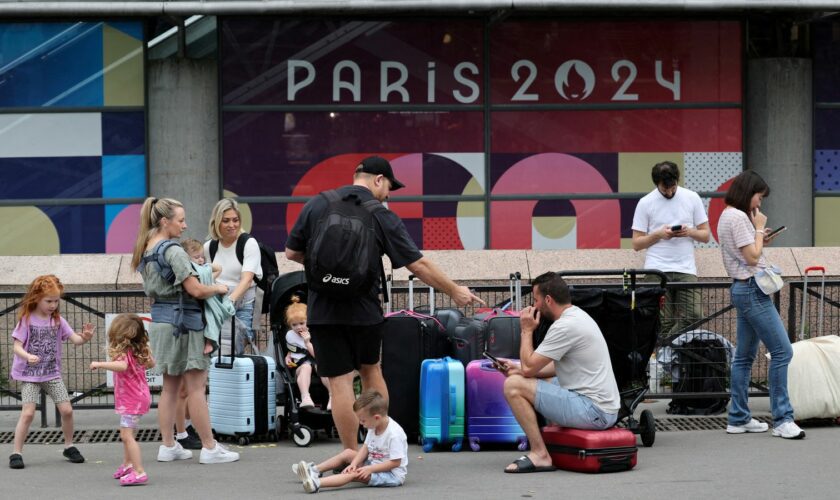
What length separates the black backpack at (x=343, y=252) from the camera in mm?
8062

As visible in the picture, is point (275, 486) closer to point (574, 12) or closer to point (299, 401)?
point (299, 401)

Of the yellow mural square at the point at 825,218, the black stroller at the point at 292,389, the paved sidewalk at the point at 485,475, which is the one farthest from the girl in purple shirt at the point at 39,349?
the yellow mural square at the point at 825,218

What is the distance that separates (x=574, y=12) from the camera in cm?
1542

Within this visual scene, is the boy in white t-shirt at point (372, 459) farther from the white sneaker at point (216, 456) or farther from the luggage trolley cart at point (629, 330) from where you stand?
the luggage trolley cart at point (629, 330)

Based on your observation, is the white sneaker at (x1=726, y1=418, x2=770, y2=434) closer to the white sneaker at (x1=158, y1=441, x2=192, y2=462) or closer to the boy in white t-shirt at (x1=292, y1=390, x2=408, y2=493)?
the boy in white t-shirt at (x1=292, y1=390, x2=408, y2=493)

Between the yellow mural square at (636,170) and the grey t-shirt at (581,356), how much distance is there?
7.59 meters

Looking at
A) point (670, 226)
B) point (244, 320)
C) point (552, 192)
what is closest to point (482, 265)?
point (670, 226)

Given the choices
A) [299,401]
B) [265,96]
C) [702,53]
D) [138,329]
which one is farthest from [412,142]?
[138,329]

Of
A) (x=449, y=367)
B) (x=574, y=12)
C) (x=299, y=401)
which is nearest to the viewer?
(x=449, y=367)

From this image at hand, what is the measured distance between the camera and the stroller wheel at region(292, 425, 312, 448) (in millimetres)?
9758

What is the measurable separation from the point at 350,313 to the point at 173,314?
1.55 meters

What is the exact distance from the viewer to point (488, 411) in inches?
370

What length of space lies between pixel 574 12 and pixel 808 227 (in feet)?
13.2

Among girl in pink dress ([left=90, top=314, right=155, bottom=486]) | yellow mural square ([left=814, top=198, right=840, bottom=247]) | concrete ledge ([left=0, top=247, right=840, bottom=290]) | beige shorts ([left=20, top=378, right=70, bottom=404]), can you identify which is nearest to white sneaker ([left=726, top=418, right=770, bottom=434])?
concrete ledge ([left=0, top=247, right=840, bottom=290])
